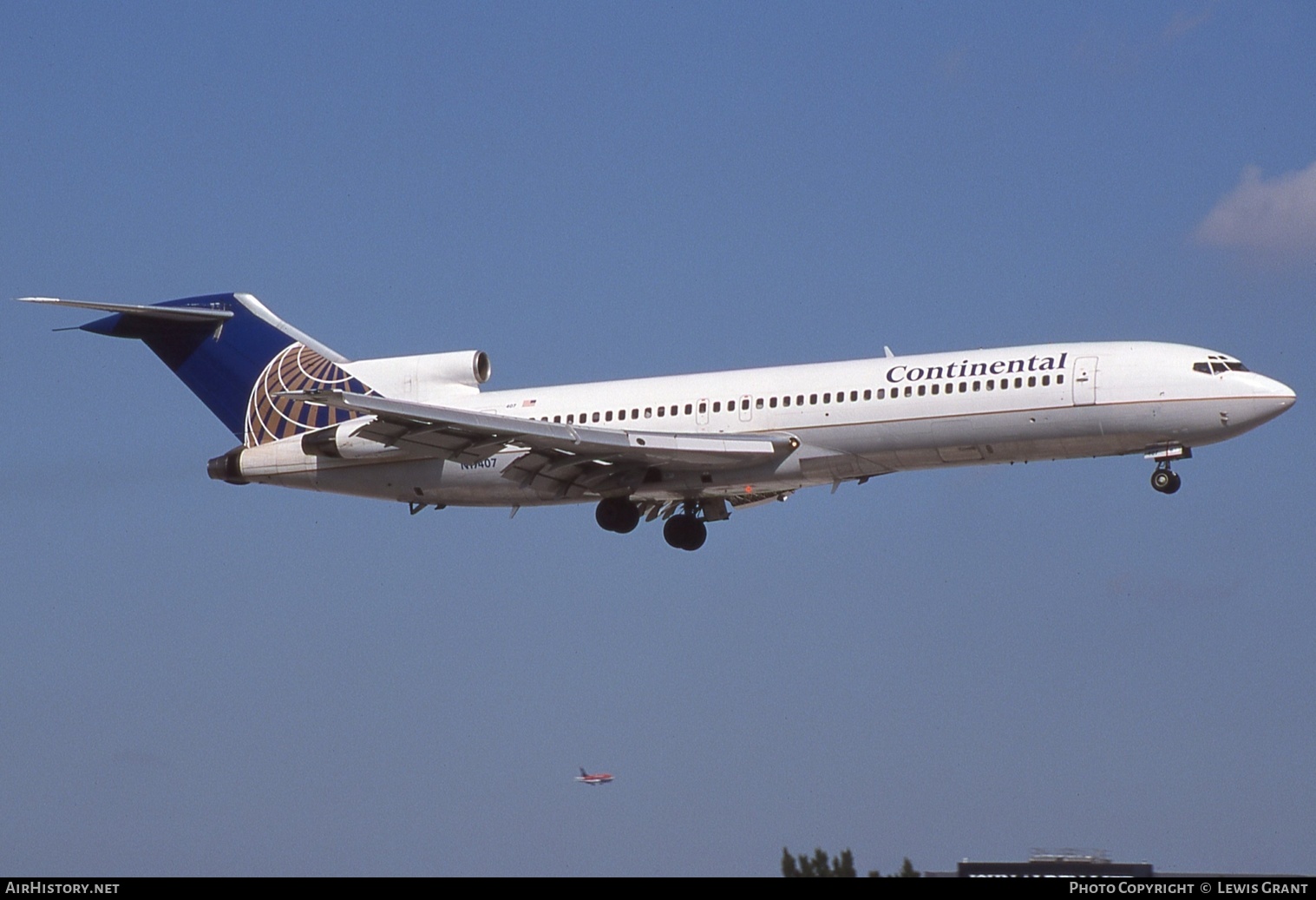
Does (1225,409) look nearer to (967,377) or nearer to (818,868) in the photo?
(967,377)

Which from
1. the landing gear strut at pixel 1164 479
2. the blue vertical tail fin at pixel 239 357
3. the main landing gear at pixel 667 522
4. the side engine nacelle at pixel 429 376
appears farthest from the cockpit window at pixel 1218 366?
the blue vertical tail fin at pixel 239 357

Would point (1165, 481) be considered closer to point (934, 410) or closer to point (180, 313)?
point (934, 410)

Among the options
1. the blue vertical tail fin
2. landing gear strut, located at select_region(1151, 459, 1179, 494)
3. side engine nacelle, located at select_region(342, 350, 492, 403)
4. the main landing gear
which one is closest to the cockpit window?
landing gear strut, located at select_region(1151, 459, 1179, 494)

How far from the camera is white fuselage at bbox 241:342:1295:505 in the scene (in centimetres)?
3366

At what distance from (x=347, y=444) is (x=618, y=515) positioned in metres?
5.52

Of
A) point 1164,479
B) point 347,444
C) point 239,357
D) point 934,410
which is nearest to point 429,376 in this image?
point 347,444

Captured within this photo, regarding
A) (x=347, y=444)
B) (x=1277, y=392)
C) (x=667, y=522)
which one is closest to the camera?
(x=1277, y=392)

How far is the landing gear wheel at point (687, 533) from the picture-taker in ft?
131

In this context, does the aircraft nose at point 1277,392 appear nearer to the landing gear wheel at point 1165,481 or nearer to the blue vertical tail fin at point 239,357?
the landing gear wheel at point 1165,481

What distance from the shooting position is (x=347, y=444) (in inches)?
1490

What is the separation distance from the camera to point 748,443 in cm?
3547
